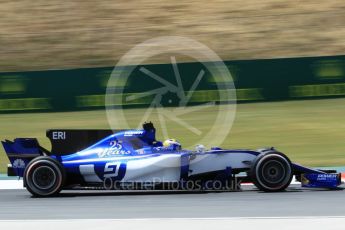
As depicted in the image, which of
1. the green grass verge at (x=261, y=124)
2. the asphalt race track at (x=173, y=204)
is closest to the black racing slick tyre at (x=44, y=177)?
the asphalt race track at (x=173, y=204)

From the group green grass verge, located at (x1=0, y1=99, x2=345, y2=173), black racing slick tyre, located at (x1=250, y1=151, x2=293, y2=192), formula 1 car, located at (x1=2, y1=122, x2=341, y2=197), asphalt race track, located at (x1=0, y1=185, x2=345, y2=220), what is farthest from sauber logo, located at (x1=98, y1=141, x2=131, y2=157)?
green grass verge, located at (x1=0, y1=99, x2=345, y2=173)

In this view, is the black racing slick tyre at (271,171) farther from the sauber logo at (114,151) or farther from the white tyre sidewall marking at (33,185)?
the white tyre sidewall marking at (33,185)

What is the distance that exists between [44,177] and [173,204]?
228 cm

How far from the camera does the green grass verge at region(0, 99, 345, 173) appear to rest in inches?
754

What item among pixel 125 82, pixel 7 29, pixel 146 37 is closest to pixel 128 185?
pixel 125 82

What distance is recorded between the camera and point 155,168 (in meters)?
11.3

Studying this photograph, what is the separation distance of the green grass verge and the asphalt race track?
710cm

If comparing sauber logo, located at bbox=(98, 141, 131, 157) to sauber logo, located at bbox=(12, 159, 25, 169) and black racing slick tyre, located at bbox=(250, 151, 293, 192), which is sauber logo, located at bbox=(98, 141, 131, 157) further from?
black racing slick tyre, located at bbox=(250, 151, 293, 192)

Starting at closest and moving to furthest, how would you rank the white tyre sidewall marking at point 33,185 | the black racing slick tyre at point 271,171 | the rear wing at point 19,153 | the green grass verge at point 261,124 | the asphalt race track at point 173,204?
the asphalt race track at point 173,204 → the black racing slick tyre at point 271,171 → the white tyre sidewall marking at point 33,185 → the rear wing at point 19,153 → the green grass verge at point 261,124

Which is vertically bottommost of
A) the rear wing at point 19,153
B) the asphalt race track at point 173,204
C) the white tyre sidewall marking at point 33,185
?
the asphalt race track at point 173,204

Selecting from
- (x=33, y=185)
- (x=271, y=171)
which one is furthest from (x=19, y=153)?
(x=271, y=171)

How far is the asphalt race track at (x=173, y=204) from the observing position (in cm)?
927

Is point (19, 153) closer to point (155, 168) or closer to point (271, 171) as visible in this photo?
point (155, 168)

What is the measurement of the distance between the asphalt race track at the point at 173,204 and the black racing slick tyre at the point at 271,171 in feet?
0.55
